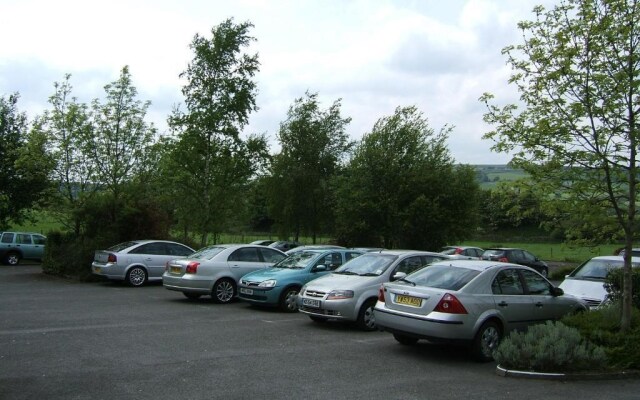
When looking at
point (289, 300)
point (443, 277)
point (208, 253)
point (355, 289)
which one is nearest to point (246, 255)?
point (208, 253)

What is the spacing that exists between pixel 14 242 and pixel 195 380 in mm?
26130

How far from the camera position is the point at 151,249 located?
2044 cm

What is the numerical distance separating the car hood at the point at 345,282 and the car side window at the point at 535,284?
2839 millimetres

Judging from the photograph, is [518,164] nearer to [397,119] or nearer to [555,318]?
[555,318]

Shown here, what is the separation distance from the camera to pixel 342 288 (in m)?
11.7

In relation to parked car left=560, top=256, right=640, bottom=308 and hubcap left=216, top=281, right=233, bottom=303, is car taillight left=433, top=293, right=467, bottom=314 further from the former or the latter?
hubcap left=216, top=281, right=233, bottom=303

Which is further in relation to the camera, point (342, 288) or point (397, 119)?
point (397, 119)

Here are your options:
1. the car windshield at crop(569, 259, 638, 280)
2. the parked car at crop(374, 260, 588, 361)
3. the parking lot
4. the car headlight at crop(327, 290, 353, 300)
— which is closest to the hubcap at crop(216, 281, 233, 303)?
the parking lot

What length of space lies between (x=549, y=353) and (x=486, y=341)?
1262 mm

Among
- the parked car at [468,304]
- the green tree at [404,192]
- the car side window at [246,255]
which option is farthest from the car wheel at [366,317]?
the green tree at [404,192]

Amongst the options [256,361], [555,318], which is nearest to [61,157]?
[256,361]

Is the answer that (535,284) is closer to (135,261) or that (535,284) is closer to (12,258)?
(135,261)

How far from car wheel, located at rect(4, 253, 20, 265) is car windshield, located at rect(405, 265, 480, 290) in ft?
84.0

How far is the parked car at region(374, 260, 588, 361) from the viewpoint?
8.98m
